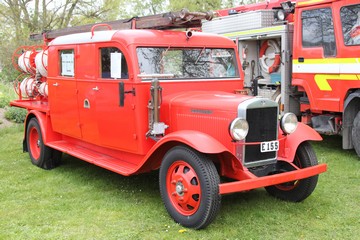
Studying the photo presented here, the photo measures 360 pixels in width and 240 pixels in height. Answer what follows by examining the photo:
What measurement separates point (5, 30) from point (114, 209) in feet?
71.5

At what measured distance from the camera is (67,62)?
626cm

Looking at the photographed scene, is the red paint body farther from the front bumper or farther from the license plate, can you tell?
the license plate

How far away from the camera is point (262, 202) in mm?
5129

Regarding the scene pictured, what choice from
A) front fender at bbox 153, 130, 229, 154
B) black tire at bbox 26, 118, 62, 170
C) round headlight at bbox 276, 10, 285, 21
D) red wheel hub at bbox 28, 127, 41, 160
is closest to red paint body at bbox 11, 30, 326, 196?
front fender at bbox 153, 130, 229, 154

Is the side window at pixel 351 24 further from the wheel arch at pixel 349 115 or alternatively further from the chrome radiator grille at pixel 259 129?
the chrome radiator grille at pixel 259 129

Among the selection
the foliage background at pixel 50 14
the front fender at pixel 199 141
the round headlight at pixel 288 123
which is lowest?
the front fender at pixel 199 141

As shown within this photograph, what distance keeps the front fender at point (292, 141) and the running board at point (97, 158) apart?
1.69 m

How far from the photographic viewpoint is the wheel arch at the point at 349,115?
282 inches

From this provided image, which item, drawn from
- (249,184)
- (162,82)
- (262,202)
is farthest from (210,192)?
(162,82)

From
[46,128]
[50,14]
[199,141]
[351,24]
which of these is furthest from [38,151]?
[50,14]

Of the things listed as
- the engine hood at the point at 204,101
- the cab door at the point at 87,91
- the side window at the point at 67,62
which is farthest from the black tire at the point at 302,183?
the side window at the point at 67,62

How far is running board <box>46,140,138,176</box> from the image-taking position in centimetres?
517

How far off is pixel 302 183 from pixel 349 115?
2833mm

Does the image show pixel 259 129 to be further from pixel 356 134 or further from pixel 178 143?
pixel 356 134
